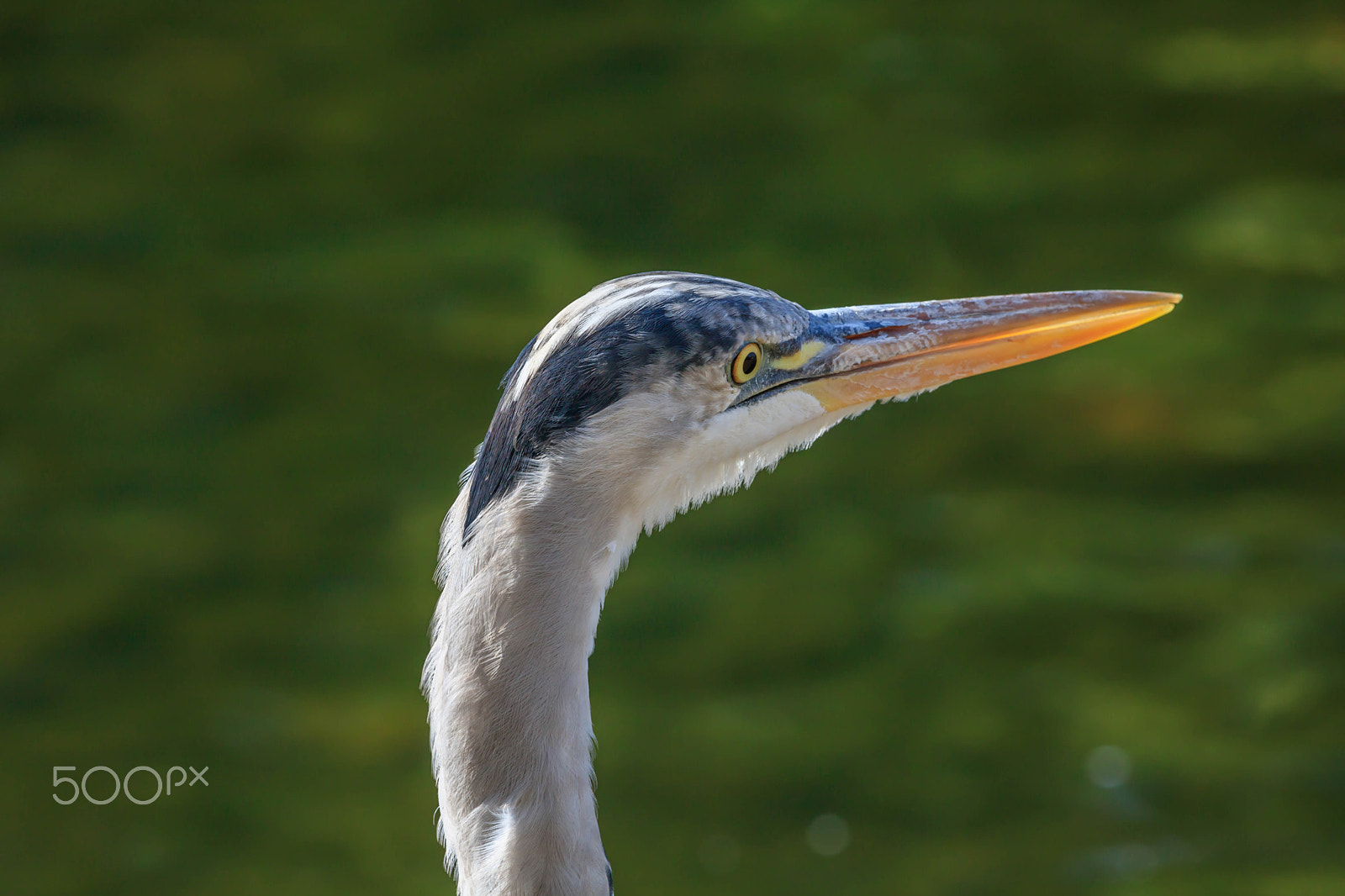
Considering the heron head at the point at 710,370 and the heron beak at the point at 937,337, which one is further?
the heron beak at the point at 937,337

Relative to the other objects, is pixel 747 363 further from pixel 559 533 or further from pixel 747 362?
pixel 559 533

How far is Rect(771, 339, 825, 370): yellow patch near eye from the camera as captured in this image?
2473 mm

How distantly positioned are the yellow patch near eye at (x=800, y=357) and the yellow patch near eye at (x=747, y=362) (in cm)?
4

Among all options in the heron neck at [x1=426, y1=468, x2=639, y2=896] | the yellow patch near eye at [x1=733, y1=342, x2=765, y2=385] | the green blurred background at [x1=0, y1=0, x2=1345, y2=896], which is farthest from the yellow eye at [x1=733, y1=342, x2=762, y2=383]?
the green blurred background at [x1=0, y1=0, x2=1345, y2=896]

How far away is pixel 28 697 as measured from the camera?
433 cm

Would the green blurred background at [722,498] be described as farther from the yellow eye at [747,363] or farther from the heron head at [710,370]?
the yellow eye at [747,363]

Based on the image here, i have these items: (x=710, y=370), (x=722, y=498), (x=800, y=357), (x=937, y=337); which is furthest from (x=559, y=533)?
(x=722, y=498)

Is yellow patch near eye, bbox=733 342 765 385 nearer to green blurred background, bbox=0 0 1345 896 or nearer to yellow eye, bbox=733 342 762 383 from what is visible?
yellow eye, bbox=733 342 762 383

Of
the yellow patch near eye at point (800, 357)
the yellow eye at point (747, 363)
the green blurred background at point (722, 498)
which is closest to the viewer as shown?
the yellow eye at point (747, 363)

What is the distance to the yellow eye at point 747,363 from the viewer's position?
2.37m

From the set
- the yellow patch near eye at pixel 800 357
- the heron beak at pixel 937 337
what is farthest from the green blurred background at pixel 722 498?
the yellow patch near eye at pixel 800 357

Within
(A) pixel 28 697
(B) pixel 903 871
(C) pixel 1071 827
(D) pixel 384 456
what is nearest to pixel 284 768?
(A) pixel 28 697

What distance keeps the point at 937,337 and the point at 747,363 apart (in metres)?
0.40

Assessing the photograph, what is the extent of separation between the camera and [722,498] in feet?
16.3
